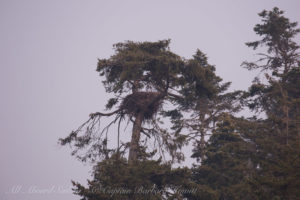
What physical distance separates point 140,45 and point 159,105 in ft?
10.8

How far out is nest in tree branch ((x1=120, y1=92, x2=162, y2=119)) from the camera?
40.5ft

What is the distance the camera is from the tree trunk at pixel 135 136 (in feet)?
37.4

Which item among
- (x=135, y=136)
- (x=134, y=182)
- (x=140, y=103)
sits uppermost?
(x=140, y=103)

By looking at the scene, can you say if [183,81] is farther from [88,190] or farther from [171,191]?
[88,190]

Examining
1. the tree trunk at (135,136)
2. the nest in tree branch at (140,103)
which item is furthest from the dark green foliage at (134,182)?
the nest in tree branch at (140,103)

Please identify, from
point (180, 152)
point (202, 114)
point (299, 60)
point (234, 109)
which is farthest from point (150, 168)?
point (299, 60)

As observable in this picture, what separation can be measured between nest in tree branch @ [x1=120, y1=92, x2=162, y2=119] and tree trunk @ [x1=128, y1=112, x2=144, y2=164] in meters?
0.33

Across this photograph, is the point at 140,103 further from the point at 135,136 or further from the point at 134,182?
the point at 134,182

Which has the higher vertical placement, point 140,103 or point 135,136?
point 140,103

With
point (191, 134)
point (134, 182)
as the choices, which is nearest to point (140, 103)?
point (134, 182)

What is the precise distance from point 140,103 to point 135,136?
1.74 meters

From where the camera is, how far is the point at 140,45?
12602mm

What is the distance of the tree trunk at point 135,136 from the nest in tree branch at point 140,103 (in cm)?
33

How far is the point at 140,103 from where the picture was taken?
1232 centimetres
